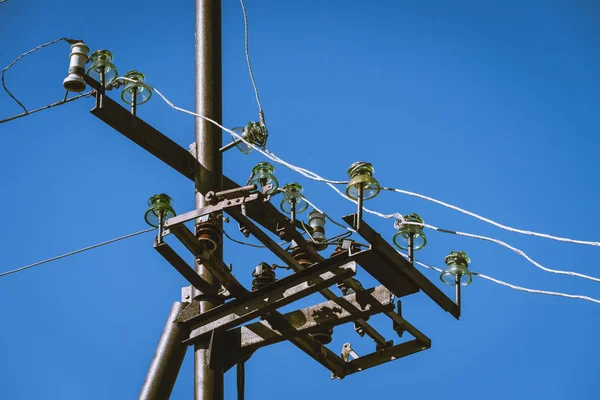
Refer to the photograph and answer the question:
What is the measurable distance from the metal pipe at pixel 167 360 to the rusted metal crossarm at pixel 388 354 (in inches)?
60.3

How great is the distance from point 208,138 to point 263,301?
74.4 inches

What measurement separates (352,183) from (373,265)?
0.66m

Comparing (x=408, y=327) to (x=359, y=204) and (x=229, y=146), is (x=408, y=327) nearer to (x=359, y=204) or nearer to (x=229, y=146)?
(x=359, y=204)

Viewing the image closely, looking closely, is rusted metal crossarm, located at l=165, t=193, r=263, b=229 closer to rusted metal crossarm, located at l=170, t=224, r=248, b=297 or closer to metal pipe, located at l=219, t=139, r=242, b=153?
rusted metal crossarm, located at l=170, t=224, r=248, b=297

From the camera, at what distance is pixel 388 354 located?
12.7 metres

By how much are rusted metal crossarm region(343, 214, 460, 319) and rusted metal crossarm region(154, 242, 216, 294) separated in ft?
5.01

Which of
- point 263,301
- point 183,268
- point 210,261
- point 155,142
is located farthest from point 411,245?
point 155,142

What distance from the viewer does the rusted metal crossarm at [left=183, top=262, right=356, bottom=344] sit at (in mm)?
11602

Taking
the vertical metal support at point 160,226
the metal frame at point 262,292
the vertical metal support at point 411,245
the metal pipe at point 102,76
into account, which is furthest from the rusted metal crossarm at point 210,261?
the metal pipe at point 102,76

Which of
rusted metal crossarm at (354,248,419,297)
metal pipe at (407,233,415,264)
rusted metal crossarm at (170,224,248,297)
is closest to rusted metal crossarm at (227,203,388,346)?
rusted metal crossarm at (170,224,248,297)

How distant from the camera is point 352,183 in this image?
452 inches

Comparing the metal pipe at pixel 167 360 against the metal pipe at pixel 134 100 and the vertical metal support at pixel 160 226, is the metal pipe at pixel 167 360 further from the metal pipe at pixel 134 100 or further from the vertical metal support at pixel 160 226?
the metal pipe at pixel 134 100

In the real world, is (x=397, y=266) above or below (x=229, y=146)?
below

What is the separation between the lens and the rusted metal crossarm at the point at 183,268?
11.9 m
